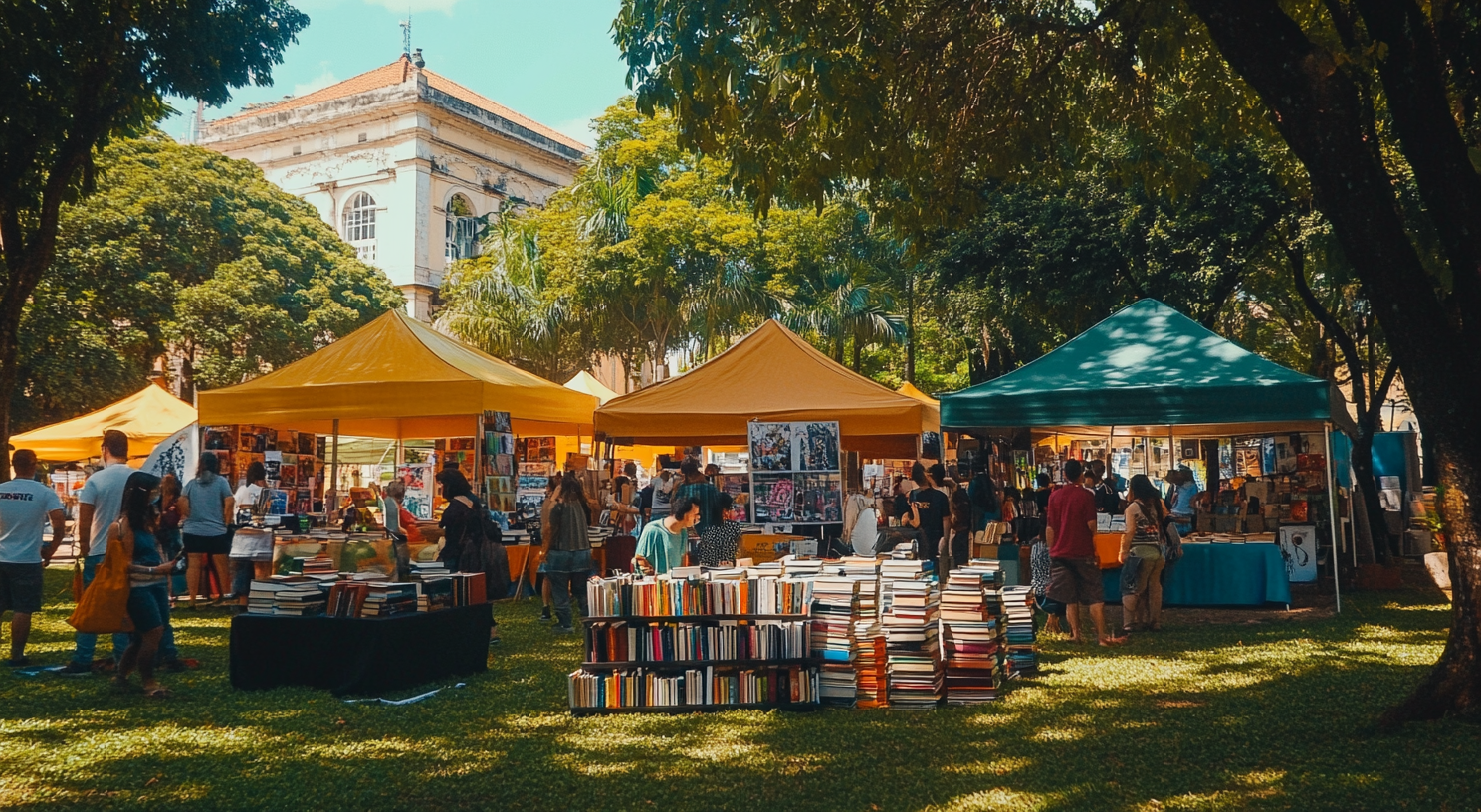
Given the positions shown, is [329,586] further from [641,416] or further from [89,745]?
[641,416]

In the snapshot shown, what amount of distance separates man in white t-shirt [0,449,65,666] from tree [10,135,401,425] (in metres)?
13.8

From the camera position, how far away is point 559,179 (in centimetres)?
4944

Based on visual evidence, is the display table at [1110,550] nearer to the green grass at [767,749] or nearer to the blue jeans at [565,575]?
the green grass at [767,749]

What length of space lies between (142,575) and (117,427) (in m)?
13.4

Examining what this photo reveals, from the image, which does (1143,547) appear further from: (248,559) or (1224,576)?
(248,559)

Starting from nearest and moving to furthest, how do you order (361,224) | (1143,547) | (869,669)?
(869,669)
(1143,547)
(361,224)

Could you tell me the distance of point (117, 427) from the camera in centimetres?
1944

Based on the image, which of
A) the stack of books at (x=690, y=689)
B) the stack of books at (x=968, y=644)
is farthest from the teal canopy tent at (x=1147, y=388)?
the stack of books at (x=690, y=689)

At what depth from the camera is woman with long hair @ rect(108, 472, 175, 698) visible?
25.3 ft

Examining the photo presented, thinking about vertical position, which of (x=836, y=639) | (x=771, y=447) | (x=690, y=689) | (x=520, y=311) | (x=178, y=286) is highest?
(x=178, y=286)

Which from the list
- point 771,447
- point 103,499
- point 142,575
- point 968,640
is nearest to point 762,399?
point 771,447

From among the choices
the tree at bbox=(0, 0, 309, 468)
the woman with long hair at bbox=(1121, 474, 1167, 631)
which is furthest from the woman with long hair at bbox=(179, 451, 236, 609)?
the woman with long hair at bbox=(1121, 474, 1167, 631)

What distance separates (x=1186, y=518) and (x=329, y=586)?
31.5 feet

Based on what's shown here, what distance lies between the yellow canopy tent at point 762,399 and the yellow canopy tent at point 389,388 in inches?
46.3
